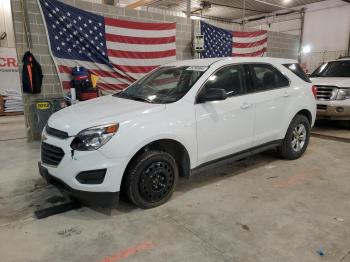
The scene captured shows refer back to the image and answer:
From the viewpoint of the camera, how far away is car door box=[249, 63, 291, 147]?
3633 millimetres

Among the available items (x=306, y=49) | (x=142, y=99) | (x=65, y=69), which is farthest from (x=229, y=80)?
(x=306, y=49)

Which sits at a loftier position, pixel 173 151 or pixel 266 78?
pixel 266 78

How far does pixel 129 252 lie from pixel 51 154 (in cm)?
121

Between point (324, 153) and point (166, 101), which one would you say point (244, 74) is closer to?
point (166, 101)

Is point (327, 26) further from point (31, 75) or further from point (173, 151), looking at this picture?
point (173, 151)

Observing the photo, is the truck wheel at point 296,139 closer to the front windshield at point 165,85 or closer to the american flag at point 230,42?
the front windshield at point 165,85

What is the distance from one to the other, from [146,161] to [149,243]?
74cm

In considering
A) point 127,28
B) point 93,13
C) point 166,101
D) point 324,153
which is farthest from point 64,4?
point 324,153

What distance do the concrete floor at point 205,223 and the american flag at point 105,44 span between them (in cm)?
292

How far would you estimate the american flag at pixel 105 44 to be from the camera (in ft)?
18.4

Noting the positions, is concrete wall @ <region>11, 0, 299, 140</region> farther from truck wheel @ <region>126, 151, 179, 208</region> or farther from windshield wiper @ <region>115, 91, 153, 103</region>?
truck wheel @ <region>126, 151, 179, 208</region>

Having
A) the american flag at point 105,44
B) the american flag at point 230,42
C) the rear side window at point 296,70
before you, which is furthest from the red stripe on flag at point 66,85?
the rear side window at point 296,70

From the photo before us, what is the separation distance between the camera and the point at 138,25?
6.58 meters

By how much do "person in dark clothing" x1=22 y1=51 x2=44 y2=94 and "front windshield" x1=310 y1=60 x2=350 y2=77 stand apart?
6.63m
